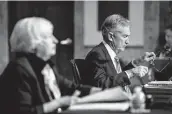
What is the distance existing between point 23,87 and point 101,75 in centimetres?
94

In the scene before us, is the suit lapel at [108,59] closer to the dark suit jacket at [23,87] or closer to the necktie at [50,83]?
the necktie at [50,83]

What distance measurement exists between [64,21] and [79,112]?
5.50m

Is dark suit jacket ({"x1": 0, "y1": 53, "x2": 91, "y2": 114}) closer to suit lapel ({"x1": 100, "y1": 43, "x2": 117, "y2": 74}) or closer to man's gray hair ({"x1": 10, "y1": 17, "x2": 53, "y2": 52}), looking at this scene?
man's gray hair ({"x1": 10, "y1": 17, "x2": 53, "y2": 52})

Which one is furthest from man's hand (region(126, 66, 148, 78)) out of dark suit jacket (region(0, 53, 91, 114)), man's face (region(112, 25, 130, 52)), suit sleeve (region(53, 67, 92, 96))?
dark suit jacket (region(0, 53, 91, 114))

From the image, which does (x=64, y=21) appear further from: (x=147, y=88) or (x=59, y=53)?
(x=147, y=88)

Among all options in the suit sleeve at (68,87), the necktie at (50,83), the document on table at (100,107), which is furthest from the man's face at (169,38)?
the document on table at (100,107)

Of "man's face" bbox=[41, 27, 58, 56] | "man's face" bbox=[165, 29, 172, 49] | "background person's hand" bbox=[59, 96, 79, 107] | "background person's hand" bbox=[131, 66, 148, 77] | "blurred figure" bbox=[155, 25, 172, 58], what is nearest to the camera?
"background person's hand" bbox=[59, 96, 79, 107]

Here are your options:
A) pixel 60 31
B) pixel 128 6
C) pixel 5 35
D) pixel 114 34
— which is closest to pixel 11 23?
pixel 5 35

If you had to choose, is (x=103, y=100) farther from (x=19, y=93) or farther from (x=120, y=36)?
(x=120, y=36)

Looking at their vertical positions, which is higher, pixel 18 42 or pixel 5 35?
pixel 18 42

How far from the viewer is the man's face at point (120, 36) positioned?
3.07 m

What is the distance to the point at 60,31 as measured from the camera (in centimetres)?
745

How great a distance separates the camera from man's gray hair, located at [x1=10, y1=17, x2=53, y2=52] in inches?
81.4

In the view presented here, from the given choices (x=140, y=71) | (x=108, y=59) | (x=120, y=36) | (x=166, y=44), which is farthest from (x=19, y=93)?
(x=166, y=44)
